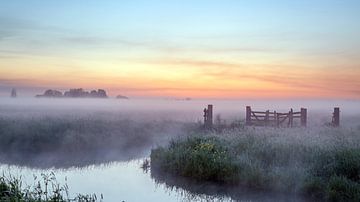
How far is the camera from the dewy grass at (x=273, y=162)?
1585 cm

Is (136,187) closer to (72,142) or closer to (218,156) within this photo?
(218,156)

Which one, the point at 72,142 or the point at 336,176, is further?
the point at 72,142

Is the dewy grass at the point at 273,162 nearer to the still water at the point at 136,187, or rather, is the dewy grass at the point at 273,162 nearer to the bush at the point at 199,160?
the bush at the point at 199,160

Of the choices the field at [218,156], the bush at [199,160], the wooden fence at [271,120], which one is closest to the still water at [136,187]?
the field at [218,156]

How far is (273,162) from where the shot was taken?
18.3m

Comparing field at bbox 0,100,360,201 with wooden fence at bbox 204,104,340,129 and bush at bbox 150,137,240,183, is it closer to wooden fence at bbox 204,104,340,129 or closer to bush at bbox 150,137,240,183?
bush at bbox 150,137,240,183

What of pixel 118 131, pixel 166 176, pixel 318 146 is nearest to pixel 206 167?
pixel 166 176

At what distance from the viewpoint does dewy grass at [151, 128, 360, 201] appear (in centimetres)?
1585

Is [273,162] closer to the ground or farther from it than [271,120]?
closer to the ground

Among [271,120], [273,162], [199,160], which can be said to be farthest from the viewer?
[271,120]

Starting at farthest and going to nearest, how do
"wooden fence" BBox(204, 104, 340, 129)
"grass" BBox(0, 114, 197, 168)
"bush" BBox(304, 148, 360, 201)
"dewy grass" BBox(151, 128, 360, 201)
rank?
1. "wooden fence" BBox(204, 104, 340, 129)
2. "grass" BBox(0, 114, 197, 168)
3. "dewy grass" BBox(151, 128, 360, 201)
4. "bush" BBox(304, 148, 360, 201)

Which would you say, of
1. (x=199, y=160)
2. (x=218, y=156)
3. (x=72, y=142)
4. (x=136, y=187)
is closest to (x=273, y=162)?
(x=218, y=156)

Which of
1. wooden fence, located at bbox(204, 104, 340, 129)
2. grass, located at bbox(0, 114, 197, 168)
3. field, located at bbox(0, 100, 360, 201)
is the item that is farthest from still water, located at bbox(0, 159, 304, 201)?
wooden fence, located at bbox(204, 104, 340, 129)

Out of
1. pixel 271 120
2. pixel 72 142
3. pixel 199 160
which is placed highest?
pixel 271 120
